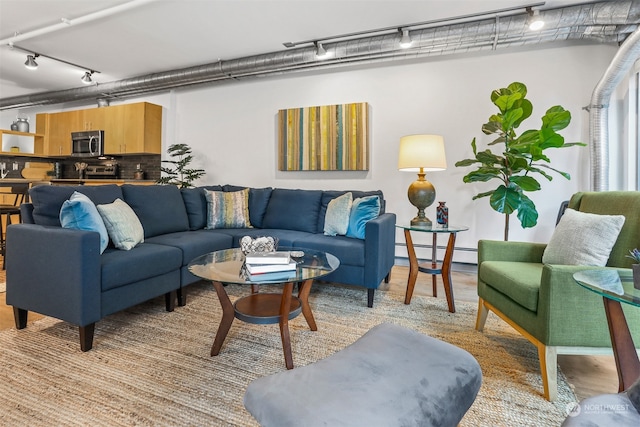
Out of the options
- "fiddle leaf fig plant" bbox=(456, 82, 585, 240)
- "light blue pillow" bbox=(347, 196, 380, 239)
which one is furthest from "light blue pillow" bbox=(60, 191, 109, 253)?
"fiddle leaf fig plant" bbox=(456, 82, 585, 240)

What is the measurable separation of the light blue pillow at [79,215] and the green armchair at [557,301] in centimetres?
248

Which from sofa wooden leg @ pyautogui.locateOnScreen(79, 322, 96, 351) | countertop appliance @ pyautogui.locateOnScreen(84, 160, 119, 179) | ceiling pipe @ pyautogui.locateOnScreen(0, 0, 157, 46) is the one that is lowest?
sofa wooden leg @ pyautogui.locateOnScreen(79, 322, 96, 351)

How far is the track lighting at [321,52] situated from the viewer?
380 cm

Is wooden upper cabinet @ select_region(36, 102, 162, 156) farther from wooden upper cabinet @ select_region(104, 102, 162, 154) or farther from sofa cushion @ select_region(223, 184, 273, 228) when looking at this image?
sofa cushion @ select_region(223, 184, 273, 228)

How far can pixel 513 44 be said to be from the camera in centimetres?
337

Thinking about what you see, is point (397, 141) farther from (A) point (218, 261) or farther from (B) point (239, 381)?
(B) point (239, 381)

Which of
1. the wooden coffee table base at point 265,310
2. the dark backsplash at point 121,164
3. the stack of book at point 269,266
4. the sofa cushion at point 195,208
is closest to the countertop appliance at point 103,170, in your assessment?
the dark backsplash at point 121,164

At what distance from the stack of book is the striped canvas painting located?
8.70 feet

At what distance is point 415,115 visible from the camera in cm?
403

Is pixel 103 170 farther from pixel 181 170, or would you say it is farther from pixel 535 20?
pixel 535 20

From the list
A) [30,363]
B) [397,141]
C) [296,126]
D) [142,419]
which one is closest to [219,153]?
[296,126]

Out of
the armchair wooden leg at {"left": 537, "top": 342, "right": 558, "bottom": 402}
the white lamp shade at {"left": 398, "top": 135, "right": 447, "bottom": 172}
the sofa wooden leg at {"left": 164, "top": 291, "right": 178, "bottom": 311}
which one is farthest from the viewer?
the white lamp shade at {"left": 398, "top": 135, "right": 447, "bottom": 172}

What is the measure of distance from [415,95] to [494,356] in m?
3.10

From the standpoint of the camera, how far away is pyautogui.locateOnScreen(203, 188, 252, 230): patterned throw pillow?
3.59 m
